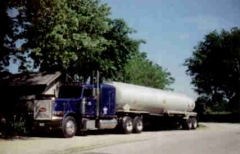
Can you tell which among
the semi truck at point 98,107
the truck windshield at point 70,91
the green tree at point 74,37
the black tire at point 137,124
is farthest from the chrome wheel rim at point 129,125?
the green tree at point 74,37

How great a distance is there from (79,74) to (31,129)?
15.2 meters

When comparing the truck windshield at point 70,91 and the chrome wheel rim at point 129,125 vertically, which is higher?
the truck windshield at point 70,91

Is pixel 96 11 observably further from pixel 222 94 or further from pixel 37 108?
pixel 222 94

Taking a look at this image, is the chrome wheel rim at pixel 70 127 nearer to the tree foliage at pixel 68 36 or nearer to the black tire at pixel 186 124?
the tree foliage at pixel 68 36

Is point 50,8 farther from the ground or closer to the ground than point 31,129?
farther from the ground

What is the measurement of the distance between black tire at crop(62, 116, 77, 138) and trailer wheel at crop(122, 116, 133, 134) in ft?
13.3

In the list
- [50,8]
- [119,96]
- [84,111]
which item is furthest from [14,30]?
[119,96]

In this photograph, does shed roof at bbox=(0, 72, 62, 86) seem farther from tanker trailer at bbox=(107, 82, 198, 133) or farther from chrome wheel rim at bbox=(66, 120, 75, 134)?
chrome wheel rim at bbox=(66, 120, 75, 134)

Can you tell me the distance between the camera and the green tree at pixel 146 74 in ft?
187

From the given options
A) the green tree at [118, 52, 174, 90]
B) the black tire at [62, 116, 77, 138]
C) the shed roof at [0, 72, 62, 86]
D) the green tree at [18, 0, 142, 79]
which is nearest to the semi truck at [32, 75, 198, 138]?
the black tire at [62, 116, 77, 138]

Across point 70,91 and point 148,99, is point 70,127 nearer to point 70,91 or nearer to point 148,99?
point 70,91

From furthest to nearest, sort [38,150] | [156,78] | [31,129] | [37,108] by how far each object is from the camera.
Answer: [156,78]
[31,129]
[37,108]
[38,150]

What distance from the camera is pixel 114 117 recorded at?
72.8 ft

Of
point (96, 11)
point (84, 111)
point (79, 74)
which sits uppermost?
point (96, 11)
